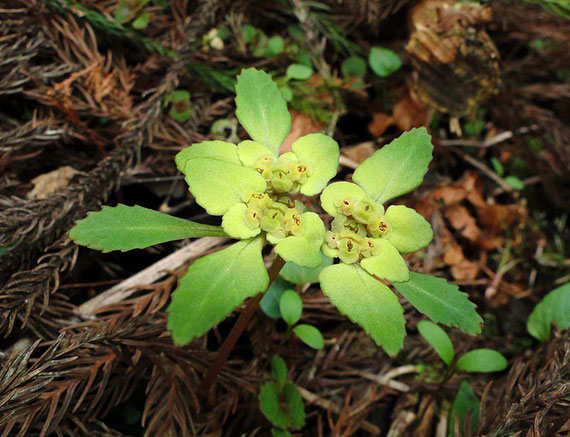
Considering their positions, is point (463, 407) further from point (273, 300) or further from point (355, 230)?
point (355, 230)

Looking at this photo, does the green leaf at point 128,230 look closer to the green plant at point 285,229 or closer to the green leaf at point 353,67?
the green plant at point 285,229

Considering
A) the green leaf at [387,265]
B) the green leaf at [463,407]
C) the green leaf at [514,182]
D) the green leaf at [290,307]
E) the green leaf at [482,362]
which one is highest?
the green leaf at [387,265]

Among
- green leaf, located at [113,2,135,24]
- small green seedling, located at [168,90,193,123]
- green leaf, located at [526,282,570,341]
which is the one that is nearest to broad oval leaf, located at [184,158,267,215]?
small green seedling, located at [168,90,193,123]

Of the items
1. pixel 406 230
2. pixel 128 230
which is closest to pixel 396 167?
pixel 406 230

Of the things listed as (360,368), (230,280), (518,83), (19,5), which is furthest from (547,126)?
(19,5)

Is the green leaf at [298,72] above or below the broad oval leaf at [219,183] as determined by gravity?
below

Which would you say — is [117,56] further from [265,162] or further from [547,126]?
[547,126]

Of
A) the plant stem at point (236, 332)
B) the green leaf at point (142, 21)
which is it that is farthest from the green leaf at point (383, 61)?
the plant stem at point (236, 332)
